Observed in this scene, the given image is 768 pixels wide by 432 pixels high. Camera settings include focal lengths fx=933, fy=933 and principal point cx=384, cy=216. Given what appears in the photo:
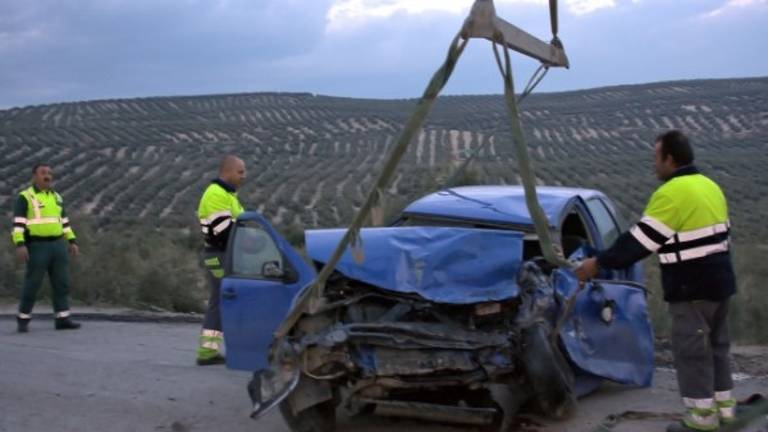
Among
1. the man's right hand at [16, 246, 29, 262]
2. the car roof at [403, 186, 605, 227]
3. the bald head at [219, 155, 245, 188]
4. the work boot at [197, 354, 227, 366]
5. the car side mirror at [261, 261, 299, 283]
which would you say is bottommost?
the work boot at [197, 354, 227, 366]

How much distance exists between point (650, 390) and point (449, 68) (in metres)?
3.70

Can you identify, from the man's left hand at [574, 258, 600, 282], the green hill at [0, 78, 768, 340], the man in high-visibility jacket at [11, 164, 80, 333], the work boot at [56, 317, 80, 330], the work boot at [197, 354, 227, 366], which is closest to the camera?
the man's left hand at [574, 258, 600, 282]

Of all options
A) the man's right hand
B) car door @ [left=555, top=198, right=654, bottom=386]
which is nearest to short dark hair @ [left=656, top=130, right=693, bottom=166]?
car door @ [left=555, top=198, right=654, bottom=386]

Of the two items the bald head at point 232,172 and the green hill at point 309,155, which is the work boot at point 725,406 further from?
the bald head at point 232,172

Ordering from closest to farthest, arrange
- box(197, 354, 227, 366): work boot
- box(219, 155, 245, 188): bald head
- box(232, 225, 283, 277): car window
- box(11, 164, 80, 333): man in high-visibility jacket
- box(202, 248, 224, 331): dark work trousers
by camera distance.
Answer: box(232, 225, 283, 277): car window
box(202, 248, 224, 331): dark work trousers
box(219, 155, 245, 188): bald head
box(197, 354, 227, 366): work boot
box(11, 164, 80, 333): man in high-visibility jacket

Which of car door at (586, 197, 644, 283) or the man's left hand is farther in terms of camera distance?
car door at (586, 197, 644, 283)

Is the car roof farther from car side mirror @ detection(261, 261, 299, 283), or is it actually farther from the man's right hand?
the man's right hand

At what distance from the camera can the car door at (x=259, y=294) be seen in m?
6.43

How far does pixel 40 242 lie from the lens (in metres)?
A: 10.9

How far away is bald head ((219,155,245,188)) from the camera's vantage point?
8.54 m

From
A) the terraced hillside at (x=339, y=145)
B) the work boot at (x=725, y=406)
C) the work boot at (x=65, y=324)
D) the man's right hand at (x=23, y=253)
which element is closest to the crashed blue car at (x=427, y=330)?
the work boot at (x=725, y=406)

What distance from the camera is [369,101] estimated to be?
269 ft

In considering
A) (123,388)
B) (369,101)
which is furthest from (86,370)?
(369,101)

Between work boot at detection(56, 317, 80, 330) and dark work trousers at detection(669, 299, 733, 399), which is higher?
dark work trousers at detection(669, 299, 733, 399)
